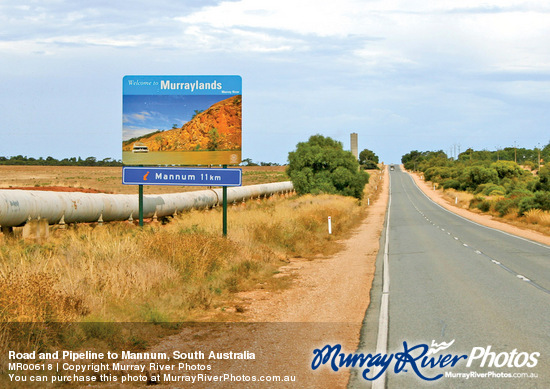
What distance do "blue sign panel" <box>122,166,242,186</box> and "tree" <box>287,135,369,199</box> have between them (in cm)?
3942

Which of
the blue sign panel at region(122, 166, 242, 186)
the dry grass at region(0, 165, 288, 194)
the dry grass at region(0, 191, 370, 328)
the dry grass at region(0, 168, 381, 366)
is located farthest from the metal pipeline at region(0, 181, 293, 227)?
the dry grass at region(0, 165, 288, 194)

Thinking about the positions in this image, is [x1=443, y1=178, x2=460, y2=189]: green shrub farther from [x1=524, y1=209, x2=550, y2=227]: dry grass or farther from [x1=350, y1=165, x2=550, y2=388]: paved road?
[x1=350, y1=165, x2=550, y2=388]: paved road

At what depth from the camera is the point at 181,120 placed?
58.4 feet

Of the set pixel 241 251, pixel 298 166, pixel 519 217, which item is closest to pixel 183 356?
pixel 241 251

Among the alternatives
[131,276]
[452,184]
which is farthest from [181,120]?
[452,184]

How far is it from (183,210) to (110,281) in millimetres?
21202

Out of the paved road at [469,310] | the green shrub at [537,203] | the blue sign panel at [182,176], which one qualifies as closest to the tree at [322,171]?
the green shrub at [537,203]

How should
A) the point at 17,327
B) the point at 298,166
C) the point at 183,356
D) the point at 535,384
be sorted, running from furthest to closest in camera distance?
the point at 298,166, the point at 183,356, the point at 17,327, the point at 535,384

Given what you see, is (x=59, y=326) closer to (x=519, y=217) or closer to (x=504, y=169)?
(x=519, y=217)

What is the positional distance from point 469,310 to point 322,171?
1920 inches

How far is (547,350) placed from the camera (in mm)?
7227

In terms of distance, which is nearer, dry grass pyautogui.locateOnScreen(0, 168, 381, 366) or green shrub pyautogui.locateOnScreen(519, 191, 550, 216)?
dry grass pyautogui.locateOnScreen(0, 168, 381, 366)

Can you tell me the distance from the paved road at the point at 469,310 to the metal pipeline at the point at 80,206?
482 inches

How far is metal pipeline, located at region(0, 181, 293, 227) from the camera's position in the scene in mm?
18406
